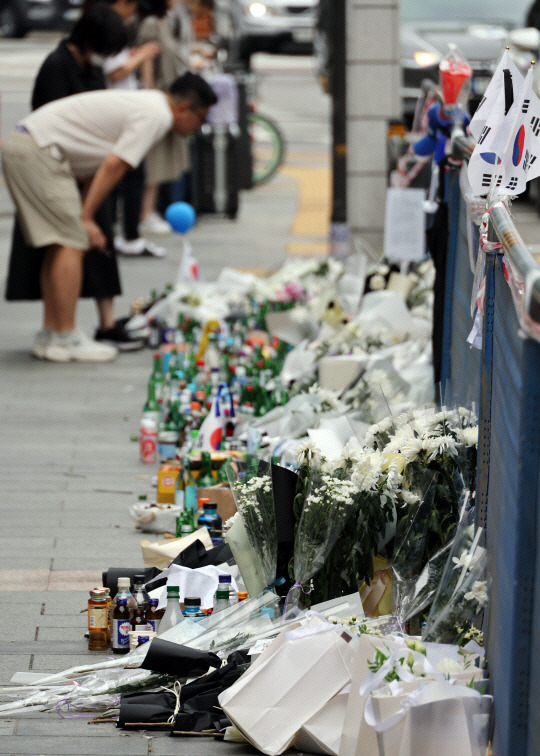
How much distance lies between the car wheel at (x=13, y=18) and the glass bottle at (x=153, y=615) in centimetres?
2900

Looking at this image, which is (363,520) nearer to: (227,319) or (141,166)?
(227,319)

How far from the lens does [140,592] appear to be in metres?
4.71

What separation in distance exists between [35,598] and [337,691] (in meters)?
1.73

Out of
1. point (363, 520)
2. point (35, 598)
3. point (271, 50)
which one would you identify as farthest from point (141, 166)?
point (271, 50)

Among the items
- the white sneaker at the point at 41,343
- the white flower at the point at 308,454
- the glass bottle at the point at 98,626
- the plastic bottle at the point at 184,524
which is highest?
the white flower at the point at 308,454

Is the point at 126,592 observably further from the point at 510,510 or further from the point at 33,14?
the point at 33,14

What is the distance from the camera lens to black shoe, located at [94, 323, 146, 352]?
9531mm

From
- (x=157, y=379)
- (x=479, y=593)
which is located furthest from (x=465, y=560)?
(x=157, y=379)

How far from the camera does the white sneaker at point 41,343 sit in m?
9.16

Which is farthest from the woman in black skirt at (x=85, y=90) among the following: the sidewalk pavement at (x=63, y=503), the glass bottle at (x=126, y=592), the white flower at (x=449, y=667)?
the white flower at (x=449, y=667)

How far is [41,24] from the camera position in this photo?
32.1 metres

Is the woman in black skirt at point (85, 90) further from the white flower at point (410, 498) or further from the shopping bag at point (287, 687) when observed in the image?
the shopping bag at point (287, 687)

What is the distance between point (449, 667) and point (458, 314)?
2.40 m

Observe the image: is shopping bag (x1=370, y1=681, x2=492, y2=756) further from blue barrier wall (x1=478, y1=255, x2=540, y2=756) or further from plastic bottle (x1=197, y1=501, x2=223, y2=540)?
plastic bottle (x1=197, y1=501, x2=223, y2=540)
